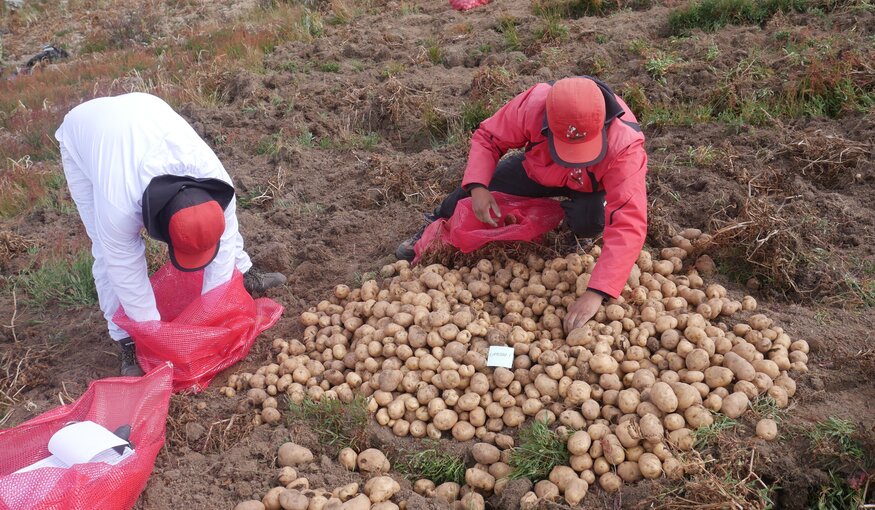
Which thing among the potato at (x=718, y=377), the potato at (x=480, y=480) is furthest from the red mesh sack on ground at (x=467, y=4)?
the potato at (x=480, y=480)

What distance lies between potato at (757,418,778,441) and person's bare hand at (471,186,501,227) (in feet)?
5.35

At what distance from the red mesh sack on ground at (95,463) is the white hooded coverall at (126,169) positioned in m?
0.48

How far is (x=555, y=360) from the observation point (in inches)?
120

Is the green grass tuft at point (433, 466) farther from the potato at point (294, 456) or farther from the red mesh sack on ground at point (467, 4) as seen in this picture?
the red mesh sack on ground at point (467, 4)

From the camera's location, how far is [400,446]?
3047mm

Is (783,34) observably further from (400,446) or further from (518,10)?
(400,446)

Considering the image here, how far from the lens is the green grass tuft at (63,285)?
429 cm

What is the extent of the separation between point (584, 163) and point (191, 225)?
6.06 ft

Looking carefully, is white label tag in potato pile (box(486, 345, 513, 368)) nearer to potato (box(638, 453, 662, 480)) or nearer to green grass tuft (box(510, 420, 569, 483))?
green grass tuft (box(510, 420, 569, 483))

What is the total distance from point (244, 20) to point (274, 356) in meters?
8.24

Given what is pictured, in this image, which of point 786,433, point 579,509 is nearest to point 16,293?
point 579,509

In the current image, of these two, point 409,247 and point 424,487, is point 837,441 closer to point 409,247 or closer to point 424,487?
point 424,487

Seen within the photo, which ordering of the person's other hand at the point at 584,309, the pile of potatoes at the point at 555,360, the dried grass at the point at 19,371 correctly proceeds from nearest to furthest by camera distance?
the pile of potatoes at the point at 555,360 < the person's other hand at the point at 584,309 < the dried grass at the point at 19,371

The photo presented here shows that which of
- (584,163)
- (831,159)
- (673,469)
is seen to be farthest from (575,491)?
(831,159)
